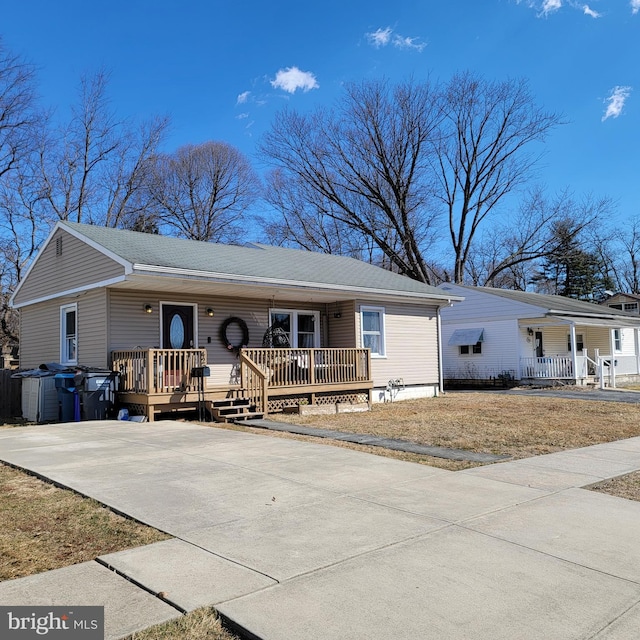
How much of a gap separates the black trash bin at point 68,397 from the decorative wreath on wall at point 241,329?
3.66 meters

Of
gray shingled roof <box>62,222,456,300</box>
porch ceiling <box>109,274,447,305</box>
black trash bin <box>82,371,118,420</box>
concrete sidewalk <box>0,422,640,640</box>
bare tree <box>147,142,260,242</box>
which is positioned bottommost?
concrete sidewalk <box>0,422,640,640</box>

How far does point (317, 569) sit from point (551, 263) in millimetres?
53501

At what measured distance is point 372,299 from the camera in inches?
655

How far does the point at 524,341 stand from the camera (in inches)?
942

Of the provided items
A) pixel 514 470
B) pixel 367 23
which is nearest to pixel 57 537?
pixel 514 470

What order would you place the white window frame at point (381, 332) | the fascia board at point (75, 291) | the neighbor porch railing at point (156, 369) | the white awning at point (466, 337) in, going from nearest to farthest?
1. the neighbor porch railing at point (156, 369)
2. the fascia board at point (75, 291)
3. the white window frame at point (381, 332)
4. the white awning at point (466, 337)

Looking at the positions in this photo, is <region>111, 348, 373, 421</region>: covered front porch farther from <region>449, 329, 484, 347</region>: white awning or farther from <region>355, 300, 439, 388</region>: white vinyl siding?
<region>449, 329, 484, 347</region>: white awning

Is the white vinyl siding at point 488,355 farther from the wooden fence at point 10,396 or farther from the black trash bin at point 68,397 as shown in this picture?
the wooden fence at point 10,396

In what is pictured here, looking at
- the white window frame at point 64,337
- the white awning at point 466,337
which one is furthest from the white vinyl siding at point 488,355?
the white window frame at point 64,337

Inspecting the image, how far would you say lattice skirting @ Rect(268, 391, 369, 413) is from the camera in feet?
43.7

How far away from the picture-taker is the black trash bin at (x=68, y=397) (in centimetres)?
1189

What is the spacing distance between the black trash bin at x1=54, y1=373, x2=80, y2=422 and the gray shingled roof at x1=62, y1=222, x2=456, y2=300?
2787 millimetres

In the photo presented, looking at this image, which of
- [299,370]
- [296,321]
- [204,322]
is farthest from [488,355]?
[204,322]

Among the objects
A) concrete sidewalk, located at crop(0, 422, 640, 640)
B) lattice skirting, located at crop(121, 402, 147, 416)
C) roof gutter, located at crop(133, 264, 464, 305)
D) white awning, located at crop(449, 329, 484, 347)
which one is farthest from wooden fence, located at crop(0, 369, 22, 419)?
white awning, located at crop(449, 329, 484, 347)
